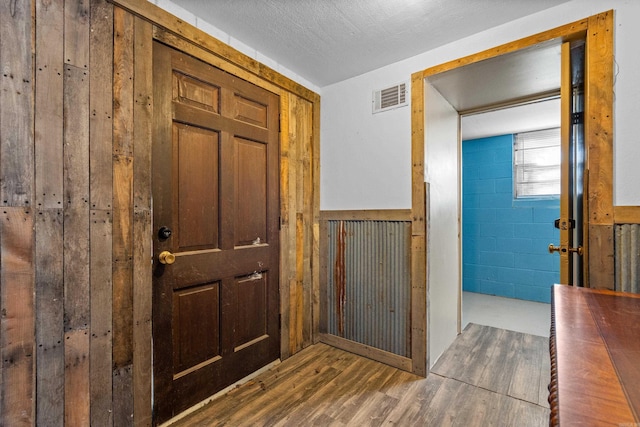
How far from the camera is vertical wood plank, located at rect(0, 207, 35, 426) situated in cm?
112

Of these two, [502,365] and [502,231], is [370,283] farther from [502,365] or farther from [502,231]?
[502,231]

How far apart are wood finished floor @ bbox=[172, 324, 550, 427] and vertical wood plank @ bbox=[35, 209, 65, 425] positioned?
0.63 meters

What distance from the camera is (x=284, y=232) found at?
2.34 metres

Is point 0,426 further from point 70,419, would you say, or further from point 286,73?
point 286,73

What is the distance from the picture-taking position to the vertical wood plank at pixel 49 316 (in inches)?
47.3

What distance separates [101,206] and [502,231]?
15.3 feet

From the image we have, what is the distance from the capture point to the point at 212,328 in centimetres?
183

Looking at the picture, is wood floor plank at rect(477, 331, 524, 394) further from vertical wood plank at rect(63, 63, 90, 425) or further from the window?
vertical wood plank at rect(63, 63, 90, 425)

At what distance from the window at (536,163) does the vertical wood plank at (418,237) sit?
2.83m

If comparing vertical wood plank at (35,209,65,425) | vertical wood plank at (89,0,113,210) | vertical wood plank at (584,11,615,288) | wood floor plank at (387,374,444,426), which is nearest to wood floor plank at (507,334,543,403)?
wood floor plank at (387,374,444,426)

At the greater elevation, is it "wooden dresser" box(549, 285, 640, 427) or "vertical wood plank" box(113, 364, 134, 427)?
"wooden dresser" box(549, 285, 640, 427)

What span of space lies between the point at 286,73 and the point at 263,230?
4.30 feet

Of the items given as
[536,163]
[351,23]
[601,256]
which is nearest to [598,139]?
[601,256]

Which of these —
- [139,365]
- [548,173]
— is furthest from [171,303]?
[548,173]
